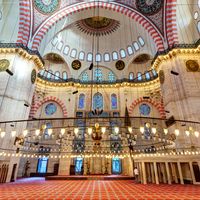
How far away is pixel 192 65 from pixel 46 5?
36.8 feet

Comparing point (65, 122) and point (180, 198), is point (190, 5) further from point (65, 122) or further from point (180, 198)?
point (65, 122)

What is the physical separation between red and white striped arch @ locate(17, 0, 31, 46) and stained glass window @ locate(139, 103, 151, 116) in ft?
39.2

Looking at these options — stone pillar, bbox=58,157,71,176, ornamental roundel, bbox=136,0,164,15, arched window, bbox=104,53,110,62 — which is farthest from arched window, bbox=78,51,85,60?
stone pillar, bbox=58,157,71,176

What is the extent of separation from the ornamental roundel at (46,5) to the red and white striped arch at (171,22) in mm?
8223

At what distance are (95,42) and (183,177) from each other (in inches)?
585

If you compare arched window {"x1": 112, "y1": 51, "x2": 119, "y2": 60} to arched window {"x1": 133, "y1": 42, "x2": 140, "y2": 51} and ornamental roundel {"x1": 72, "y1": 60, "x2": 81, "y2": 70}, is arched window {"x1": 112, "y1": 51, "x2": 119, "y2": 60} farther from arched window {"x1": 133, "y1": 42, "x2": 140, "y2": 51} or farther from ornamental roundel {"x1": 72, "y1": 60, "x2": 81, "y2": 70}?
ornamental roundel {"x1": 72, "y1": 60, "x2": 81, "y2": 70}

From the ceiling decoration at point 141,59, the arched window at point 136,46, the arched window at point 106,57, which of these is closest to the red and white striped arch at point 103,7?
the arched window at point 136,46

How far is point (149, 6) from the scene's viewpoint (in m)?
11.6

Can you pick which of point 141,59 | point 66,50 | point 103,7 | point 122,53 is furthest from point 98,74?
point 103,7

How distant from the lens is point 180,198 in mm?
4164

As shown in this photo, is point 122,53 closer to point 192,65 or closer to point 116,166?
point 192,65

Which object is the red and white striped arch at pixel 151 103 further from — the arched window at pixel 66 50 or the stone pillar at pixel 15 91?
the stone pillar at pixel 15 91

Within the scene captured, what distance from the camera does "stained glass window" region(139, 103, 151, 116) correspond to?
15.7 m

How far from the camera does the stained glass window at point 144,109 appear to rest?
51.4 ft
